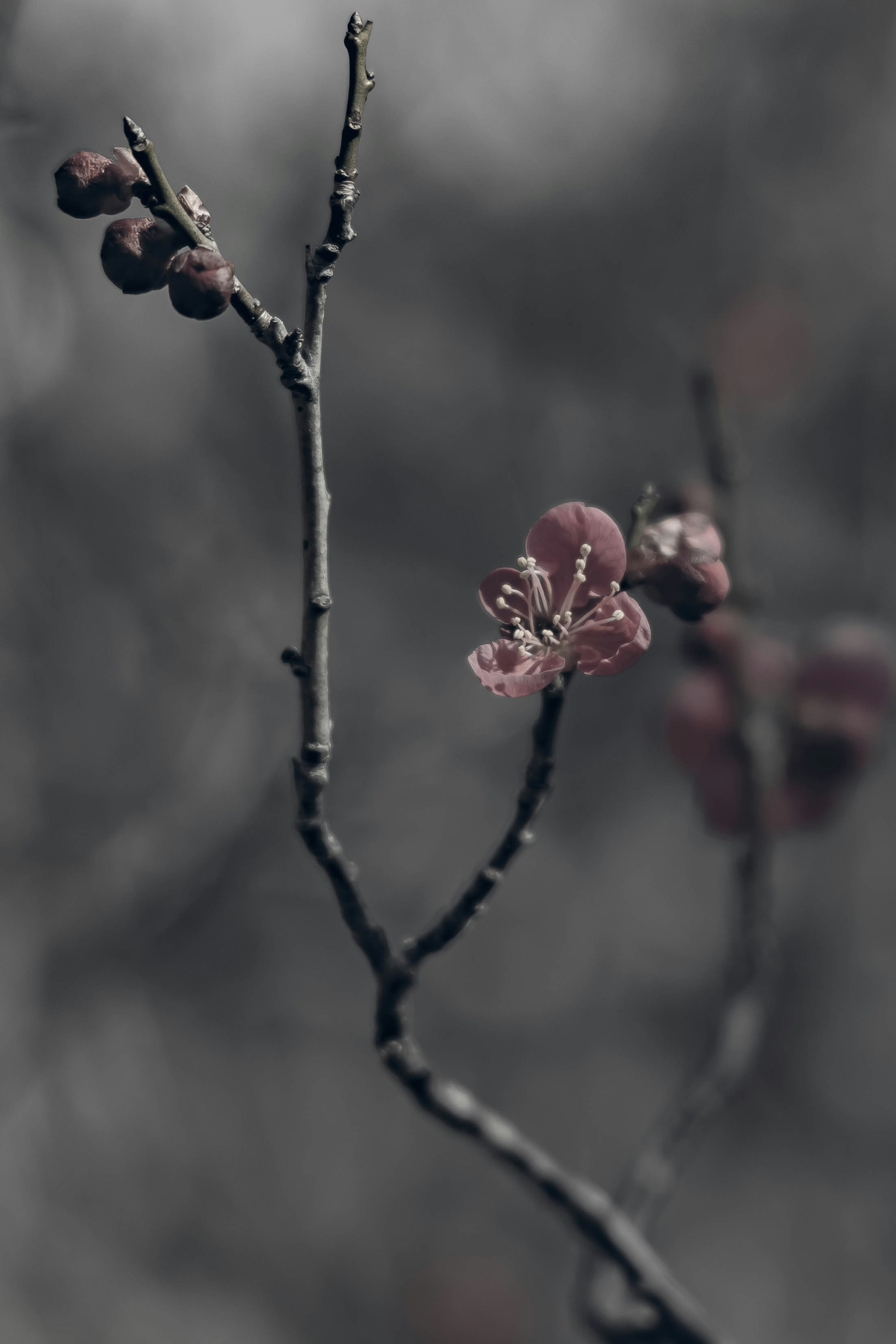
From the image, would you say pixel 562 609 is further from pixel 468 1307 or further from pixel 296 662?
pixel 468 1307

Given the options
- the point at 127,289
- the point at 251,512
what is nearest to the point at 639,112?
the point at 251,512

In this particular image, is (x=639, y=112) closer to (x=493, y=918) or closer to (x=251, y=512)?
(x=251, y=512)

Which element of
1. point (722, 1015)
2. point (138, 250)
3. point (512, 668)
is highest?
point (138, 250)

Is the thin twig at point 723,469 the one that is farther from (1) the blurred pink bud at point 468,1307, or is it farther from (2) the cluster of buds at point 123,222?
(1) the blurred pink bud at point 468,1307

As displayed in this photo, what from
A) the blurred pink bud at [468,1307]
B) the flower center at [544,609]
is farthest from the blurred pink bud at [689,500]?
the blurred pink bud at [468,1307]

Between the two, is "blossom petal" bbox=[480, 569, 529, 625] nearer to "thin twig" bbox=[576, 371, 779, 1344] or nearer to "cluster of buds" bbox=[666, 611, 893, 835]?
"thin twig" bbox=[576, 371, 779, 1344]

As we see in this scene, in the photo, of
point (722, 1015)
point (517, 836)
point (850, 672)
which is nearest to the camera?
point (517, 836)

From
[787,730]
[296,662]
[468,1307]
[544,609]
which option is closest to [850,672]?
[787,730]
